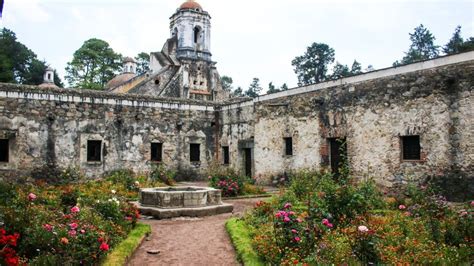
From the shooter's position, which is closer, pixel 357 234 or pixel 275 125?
pixel 357 234

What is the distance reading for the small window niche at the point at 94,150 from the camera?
58.9 ft

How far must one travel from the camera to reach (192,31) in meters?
34.2

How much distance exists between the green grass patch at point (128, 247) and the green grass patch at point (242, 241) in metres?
1.79

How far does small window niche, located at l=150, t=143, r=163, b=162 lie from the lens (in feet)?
64.6

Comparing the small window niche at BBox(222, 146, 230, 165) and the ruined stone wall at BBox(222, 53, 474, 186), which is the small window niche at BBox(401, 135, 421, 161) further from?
the small window niche at BBox(222, 146, 230, 165)

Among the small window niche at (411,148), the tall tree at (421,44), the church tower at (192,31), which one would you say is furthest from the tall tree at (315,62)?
the small window niche at (411,148)

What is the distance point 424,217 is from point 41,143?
14975mm

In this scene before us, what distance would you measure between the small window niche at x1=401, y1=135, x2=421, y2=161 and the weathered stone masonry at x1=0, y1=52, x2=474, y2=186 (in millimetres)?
138

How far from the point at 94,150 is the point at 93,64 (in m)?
32.8

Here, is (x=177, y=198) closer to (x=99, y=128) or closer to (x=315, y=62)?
(x=99, y=128)

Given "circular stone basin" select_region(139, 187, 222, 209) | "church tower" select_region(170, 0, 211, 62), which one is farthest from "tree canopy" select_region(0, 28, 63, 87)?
"circular stone basin" select_region(139, 187, 222, 209)

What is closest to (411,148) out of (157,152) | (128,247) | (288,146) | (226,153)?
(288,146)

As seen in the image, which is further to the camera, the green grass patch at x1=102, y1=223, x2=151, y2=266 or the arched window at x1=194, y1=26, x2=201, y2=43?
the arched window at x1=194, y1=26, x2=201, y2=43

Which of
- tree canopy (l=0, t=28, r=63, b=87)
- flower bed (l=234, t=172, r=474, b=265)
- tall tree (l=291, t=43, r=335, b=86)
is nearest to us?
flower bed (l=234, t=172, r=474, b=265)
